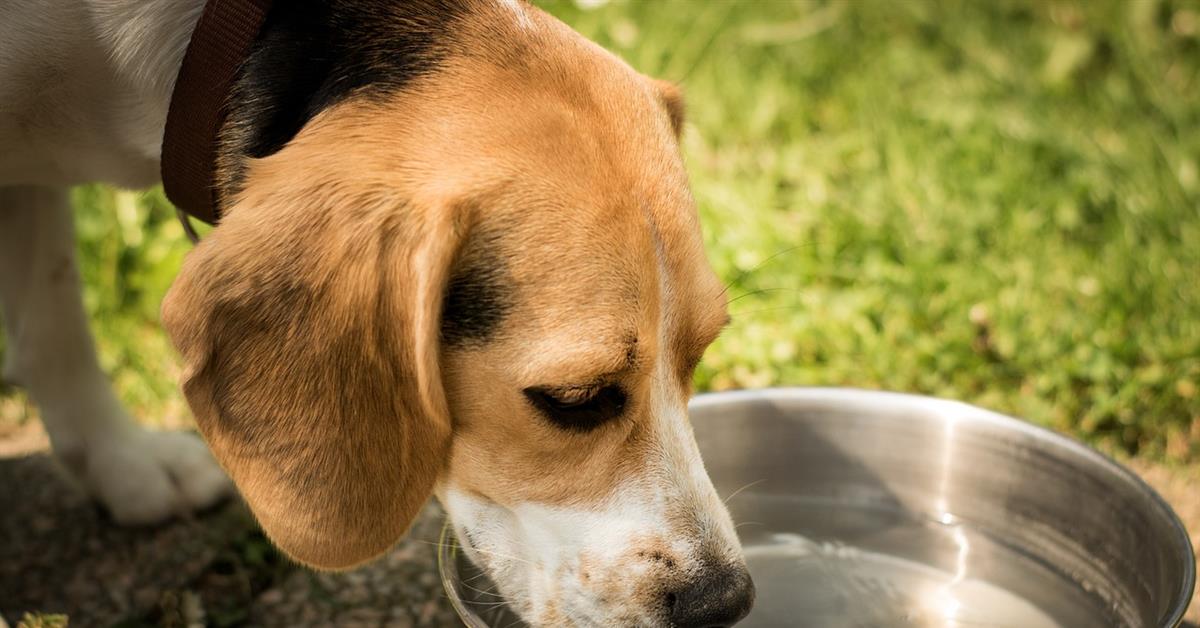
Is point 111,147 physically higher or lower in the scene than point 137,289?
higher

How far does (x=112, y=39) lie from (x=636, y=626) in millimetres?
1666

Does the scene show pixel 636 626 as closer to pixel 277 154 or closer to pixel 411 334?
pixel 411 334

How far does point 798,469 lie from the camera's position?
3477 millimetres

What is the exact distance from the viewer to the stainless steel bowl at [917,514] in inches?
120

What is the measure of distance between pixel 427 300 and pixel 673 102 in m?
0.98

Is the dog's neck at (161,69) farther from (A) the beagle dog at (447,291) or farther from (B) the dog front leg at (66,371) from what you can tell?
(B) the dog front leg at (66,371)

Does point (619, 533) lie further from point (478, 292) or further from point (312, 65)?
point (312, 65)

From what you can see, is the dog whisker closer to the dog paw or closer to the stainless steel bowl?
the stainless steel bowl

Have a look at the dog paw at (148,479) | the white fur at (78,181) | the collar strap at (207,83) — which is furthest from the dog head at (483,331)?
the dog paw at (148,479)

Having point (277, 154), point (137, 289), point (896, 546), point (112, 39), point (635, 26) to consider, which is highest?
point (277, 154)

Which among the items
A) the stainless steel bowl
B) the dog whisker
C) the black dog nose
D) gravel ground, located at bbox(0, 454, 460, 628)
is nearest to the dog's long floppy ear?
the stainless steel bowl

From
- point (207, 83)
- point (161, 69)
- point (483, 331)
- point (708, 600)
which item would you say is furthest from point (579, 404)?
point (161, 69)

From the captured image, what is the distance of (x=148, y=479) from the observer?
3598 millimetres

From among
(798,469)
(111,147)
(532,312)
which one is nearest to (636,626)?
(532,312)
